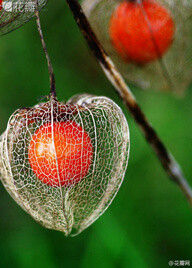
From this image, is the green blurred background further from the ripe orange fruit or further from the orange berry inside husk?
the orange berry inside husk

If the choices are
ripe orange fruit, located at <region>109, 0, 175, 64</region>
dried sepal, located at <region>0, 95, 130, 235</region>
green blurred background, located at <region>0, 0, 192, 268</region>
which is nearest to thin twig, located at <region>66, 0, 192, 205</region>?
dried sepal, located at <region>0, 95, 130, 235</region>

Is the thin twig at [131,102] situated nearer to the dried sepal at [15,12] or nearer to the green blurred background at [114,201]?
the dried sepal at [15,12]

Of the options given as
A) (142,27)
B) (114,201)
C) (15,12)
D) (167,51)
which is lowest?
(114,201)

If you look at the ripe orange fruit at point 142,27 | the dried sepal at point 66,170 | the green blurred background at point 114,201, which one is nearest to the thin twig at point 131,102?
the dried sepal at point 66,170

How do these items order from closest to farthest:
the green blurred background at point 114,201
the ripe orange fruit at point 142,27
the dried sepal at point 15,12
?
1. the dried sepal at point 15,12
2. the ripe orange fruit at point 142,27
3. the green blurred background at point 114,201

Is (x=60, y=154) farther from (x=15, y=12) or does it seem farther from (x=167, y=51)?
(x=167, y=51)

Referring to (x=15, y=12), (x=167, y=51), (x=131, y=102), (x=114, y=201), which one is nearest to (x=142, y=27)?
(x=167, y=51)

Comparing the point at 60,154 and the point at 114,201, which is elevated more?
the point at 60,154
